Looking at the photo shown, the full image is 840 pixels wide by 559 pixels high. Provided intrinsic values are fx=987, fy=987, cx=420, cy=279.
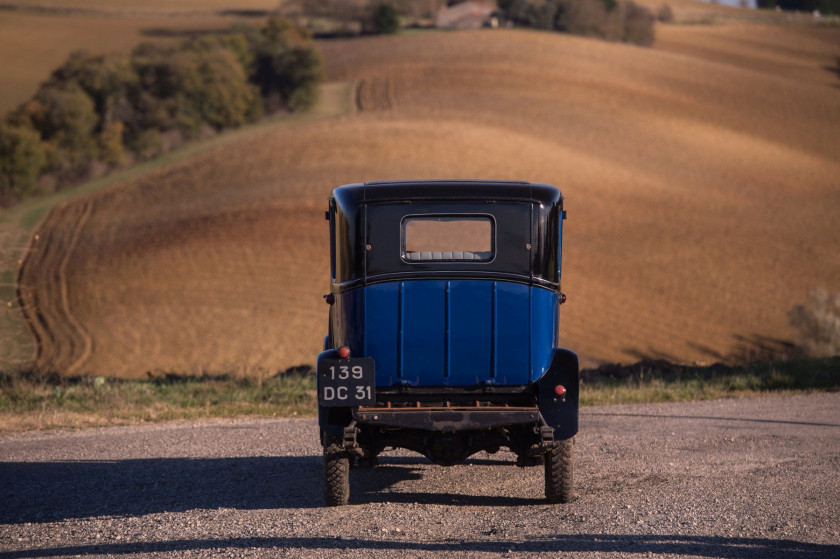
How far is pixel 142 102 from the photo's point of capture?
6250 centimetres

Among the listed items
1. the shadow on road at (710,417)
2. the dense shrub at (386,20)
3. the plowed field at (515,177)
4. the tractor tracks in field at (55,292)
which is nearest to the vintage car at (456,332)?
the shadow on road at (710,417)

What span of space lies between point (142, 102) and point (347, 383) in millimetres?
58515

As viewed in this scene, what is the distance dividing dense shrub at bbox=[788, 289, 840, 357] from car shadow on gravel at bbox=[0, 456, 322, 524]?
68.1 ft

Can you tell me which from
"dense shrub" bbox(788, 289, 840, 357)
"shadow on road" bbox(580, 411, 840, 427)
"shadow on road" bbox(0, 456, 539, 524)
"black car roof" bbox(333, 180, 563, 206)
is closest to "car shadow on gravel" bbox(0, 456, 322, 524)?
"shadow on road" bbox(0, 456, 539, 524)

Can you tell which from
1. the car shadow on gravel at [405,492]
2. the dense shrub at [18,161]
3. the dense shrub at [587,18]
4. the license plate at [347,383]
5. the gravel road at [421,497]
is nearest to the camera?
the gravel road at [421,497]

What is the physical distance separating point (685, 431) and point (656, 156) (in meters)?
47.2

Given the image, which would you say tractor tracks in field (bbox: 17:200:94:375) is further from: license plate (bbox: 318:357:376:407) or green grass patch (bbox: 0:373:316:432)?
license plate (bbox: 318:357:376:407)

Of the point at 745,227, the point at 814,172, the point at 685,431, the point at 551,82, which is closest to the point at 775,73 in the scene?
the point at 551,82

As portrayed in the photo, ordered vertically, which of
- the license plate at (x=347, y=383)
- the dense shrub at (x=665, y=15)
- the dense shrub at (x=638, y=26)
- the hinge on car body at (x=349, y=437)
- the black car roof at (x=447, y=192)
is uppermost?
the dense shrub at (x=665, y=15)

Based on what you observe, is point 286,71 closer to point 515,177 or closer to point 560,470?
point 515,177

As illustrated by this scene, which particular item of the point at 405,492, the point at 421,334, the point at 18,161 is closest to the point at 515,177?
the point at 18,161

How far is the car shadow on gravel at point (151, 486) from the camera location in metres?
8.42

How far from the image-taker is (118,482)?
950 centimetres

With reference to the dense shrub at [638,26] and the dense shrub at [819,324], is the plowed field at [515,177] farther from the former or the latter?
the dense shrub at [638,26]
